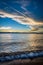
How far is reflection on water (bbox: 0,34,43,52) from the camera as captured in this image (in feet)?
8.56

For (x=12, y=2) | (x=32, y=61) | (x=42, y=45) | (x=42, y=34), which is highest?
(x=12, y=2)

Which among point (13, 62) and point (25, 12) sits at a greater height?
point (25, 12)

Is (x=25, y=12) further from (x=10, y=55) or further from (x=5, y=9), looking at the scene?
(x=10, y=55)

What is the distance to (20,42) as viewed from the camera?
2598 mm

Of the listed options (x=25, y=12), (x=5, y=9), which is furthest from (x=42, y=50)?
(x=5, y=9)

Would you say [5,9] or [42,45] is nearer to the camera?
[5,9]

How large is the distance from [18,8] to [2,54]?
33.6 inches

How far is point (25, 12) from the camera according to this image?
258cm

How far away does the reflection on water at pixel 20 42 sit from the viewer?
8.56ft

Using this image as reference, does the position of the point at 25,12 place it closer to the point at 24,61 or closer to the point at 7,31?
the point at 7,31

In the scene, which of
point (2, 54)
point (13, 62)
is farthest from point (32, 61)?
point (2, 54)

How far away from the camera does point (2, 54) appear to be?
8.39 ft

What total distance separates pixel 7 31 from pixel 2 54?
0.41 meters

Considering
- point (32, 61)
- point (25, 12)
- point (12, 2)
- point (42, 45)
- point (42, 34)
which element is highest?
point (12, 2)
